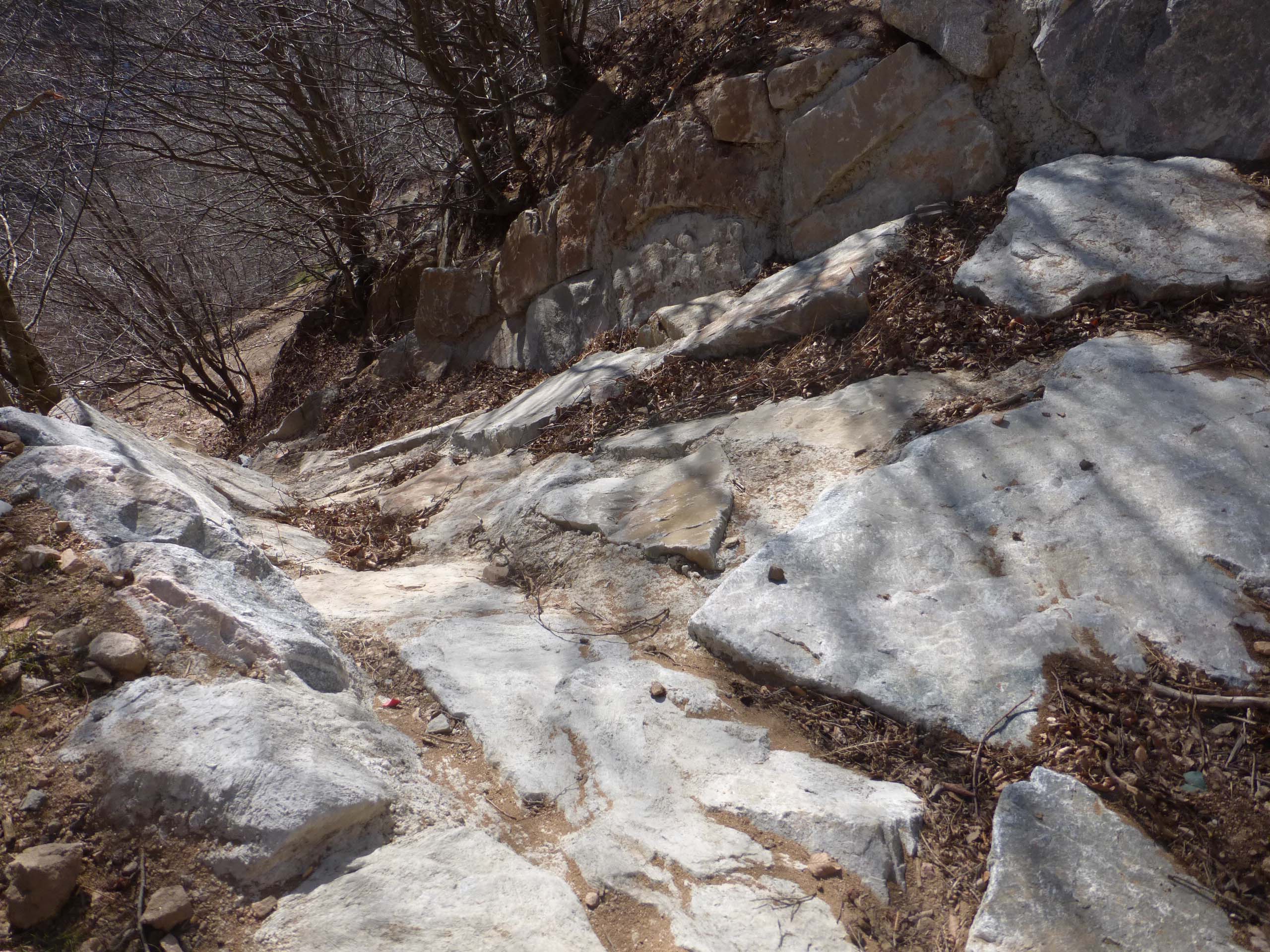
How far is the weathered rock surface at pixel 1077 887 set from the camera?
167 centimetres

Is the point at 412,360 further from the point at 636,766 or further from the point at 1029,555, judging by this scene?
the point at 1029,555

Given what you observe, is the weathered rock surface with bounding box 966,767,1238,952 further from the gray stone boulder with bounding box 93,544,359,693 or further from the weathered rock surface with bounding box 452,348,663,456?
the weathered rock surface with bounding box 452,348,663,456

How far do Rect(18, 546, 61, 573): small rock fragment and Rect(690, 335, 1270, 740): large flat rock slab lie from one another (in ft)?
6.40

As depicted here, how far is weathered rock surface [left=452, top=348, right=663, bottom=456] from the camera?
191 inches

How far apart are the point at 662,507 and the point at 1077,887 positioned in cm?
199

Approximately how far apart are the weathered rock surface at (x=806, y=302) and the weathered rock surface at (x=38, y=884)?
3.57 meters

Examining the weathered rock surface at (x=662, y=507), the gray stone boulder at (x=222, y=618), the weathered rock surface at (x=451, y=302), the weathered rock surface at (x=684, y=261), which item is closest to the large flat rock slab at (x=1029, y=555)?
the weathered rock surface at (x=662, y=507)

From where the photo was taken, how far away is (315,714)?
2.10 metres

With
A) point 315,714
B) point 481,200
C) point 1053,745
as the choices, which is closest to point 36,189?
point 481,200

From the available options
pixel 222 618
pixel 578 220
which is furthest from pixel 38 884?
pixel 578 220

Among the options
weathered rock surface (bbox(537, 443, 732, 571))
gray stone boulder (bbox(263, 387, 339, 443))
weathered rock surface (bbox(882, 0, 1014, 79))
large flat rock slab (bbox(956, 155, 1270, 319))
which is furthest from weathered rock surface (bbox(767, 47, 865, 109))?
gray stone boulder (bbox(263, 387, 339, 443))

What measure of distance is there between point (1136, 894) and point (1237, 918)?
0.60 feet

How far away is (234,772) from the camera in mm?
1785

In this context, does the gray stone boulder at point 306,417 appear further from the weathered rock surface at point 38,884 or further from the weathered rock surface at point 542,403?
the weathered rock surface at point 38,884
